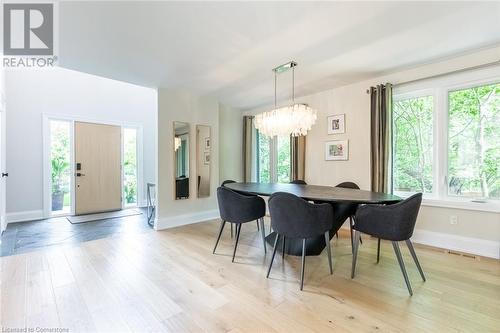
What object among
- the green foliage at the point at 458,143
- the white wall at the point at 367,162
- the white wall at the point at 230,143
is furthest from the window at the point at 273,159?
the green foliage at the point at 458,143

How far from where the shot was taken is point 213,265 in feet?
8.07

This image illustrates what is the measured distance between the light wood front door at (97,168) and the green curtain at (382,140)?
5.21m

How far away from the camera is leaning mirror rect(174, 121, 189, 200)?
411 centimetres

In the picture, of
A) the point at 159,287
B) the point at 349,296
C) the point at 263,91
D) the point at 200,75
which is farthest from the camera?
the point at 263,91

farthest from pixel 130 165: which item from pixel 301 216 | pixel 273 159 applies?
pixel 301 216

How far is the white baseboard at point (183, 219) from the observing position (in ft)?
12.6

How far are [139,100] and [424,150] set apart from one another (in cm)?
578

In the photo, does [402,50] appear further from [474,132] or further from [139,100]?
[139,100]

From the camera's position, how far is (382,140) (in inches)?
125

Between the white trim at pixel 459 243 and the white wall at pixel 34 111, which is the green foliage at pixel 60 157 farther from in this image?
the white trim at pixel 459 243

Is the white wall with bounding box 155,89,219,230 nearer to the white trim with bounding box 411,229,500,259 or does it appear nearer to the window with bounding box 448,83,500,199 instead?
the white trim with bounding box 411,229,500,259

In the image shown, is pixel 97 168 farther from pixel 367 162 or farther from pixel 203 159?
pixel 367 162

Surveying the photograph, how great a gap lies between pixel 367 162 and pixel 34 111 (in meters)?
5.96

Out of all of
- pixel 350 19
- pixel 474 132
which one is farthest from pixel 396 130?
pixel 350 19
